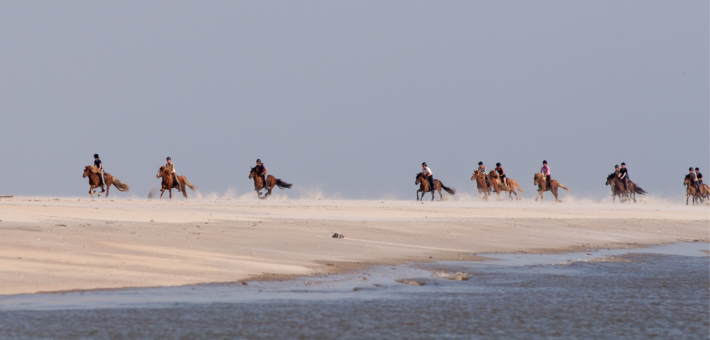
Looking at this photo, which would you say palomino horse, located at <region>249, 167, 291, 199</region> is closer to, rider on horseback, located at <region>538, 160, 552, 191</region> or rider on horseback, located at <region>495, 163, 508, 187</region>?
rider on horseback, located at <region>495, 163, 508, 187</region>

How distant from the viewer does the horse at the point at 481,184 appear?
1687 inches

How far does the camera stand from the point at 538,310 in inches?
357

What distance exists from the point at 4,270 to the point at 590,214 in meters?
24.3

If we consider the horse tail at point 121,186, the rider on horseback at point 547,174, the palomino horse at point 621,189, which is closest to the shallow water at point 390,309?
the horse tail at point 121,186

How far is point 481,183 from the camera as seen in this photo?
1689 inches

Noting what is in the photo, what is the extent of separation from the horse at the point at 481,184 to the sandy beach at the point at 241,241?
17.2 meters

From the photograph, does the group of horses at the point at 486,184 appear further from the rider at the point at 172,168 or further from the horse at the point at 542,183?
the rider at the point at 172,168

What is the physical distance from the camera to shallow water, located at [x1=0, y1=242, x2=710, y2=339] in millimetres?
7574

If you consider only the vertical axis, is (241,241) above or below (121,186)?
below

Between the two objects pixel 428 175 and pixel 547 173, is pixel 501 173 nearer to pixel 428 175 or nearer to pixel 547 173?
pixel 547 173

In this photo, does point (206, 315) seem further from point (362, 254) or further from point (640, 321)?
point (362, 254)

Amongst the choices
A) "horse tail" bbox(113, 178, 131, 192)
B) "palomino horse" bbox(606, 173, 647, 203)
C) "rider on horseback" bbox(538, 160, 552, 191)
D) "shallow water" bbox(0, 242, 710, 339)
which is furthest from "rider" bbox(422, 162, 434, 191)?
"shallow water" bbox(0, 242, 710, 339)

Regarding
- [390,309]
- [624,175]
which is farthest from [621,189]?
[390,309]

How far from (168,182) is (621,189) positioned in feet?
79.2
